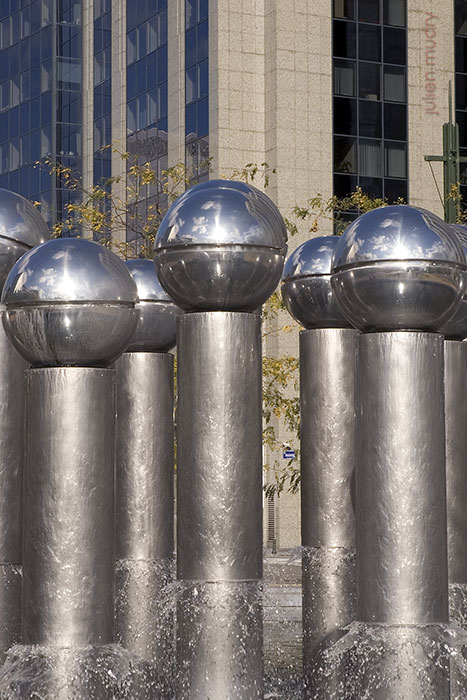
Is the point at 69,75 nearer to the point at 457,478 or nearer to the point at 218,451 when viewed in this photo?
the point at 457,478

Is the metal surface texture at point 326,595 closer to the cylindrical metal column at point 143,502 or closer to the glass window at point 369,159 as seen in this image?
the cylindrical metal column at point 143,502

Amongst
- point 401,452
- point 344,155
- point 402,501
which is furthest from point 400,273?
point 344,155

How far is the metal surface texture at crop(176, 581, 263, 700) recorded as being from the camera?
9.68m

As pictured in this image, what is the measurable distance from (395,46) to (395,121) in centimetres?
245

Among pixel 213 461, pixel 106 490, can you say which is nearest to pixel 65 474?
pixel 106 490

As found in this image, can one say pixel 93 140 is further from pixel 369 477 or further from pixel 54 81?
pixel 369 477

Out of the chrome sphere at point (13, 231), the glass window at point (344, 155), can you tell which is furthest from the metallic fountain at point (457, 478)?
the glass window at point (344, 155)

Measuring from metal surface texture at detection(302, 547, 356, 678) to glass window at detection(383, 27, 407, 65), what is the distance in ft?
129

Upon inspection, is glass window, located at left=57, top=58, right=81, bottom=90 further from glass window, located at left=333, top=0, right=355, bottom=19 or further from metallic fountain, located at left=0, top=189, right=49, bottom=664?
metallic fountain, located at left=0, top=189, right=49, bottom=664

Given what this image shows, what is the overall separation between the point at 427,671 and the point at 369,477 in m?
1.18

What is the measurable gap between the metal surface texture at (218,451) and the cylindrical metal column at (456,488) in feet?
5.23

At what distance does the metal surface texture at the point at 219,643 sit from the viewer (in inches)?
381

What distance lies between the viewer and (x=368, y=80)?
49.0m

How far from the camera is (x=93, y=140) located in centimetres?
5634
